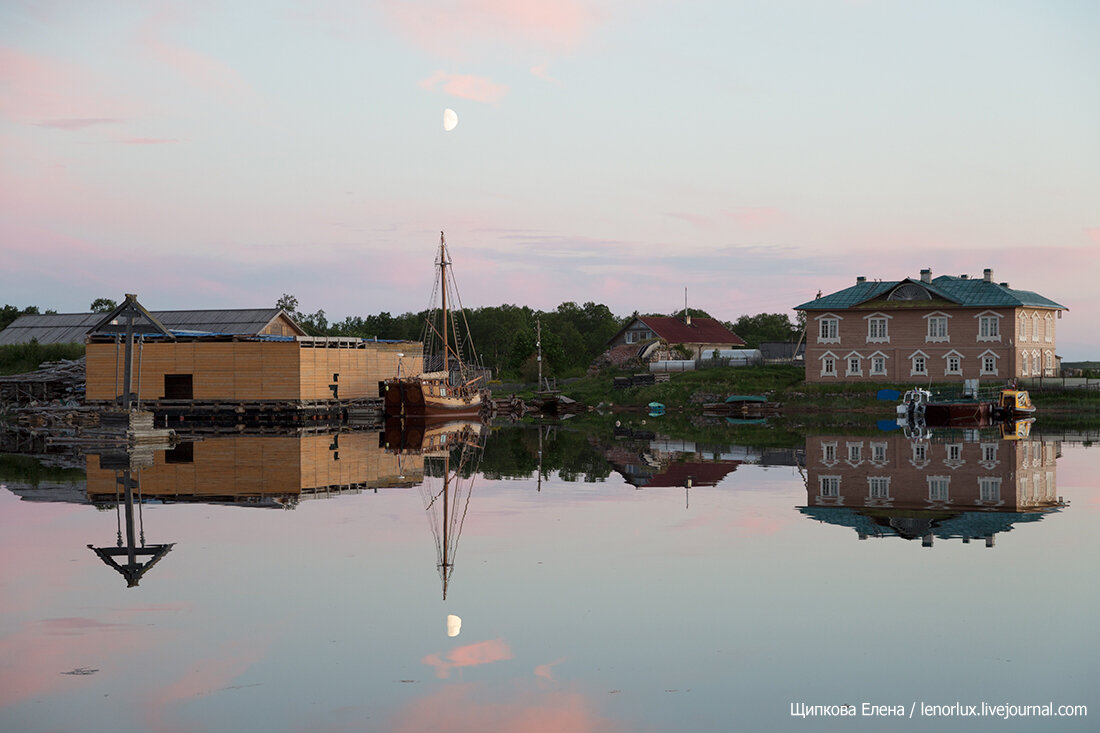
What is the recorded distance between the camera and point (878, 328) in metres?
70.1

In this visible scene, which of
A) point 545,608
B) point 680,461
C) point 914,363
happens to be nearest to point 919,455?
point 680,461

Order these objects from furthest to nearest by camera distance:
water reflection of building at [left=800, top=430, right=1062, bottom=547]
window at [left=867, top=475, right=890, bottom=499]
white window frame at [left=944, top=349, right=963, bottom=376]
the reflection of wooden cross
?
1. white window frame at [left=944, top=349, right=963, bottom=376]
2. window at [left=867, top=475, right=890, bottom=499]
3. water reflection of building at [left=800, top=430, right=1062, bottom=547]
4. the reflection of wooden cross

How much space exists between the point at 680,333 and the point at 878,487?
75694mm

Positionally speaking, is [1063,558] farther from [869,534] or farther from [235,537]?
[235,537]

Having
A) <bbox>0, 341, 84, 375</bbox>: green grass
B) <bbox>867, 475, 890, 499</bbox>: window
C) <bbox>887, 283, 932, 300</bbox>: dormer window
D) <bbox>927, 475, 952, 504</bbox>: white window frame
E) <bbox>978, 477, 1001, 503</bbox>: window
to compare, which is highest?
<bbox>887, 283, 932, 300</bbox>: dormer window

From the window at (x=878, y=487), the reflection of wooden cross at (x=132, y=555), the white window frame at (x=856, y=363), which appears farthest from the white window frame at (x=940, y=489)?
the white window frame at (x=856, y=363)

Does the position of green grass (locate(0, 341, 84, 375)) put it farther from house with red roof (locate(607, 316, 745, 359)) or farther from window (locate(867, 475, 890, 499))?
window (locate(867, 475, 890, 499))

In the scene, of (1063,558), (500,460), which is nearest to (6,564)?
(1063,558)

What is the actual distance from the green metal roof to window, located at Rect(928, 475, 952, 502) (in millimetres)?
44173

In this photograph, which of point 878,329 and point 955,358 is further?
point 878,329

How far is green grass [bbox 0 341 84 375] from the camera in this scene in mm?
74000

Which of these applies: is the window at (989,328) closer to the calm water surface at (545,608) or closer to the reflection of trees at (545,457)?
the reflection of trees at (545,457)

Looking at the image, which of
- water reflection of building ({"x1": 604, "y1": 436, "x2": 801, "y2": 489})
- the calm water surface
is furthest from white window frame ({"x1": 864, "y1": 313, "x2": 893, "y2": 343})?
the calm water surface

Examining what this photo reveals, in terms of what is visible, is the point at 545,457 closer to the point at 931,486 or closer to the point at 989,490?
the point at 931,486
